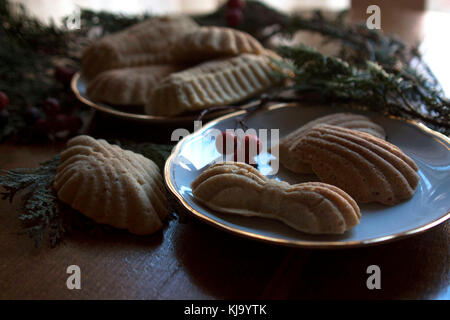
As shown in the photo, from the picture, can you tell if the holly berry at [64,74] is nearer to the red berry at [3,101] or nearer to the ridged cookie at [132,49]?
the ridged cookie at [132,49]

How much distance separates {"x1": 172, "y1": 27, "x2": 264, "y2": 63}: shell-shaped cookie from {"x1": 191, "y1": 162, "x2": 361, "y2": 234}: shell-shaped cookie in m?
0.55

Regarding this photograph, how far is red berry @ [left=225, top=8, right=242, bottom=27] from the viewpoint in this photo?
1.61m

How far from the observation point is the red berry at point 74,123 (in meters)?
1.16

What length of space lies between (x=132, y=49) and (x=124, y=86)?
0.22 metres

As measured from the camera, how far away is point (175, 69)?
129 centimetres

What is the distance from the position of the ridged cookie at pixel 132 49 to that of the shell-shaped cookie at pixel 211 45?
5 cm

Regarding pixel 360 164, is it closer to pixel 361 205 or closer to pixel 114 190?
pixel 361 205

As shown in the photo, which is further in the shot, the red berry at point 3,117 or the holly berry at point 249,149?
the red berry at point 3,117

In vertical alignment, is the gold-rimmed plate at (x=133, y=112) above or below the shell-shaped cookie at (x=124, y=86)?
below

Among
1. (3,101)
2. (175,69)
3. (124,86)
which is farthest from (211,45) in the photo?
(3,101)

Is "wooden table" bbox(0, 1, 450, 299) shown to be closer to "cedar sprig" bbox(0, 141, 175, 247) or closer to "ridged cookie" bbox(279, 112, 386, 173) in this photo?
"cedar sprig" bbox(0, 141, 175, 247)

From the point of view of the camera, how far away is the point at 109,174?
0.80 m

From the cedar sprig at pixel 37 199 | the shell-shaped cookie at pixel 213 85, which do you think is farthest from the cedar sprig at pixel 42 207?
the shell-shaped cookie at pixel 213 85
